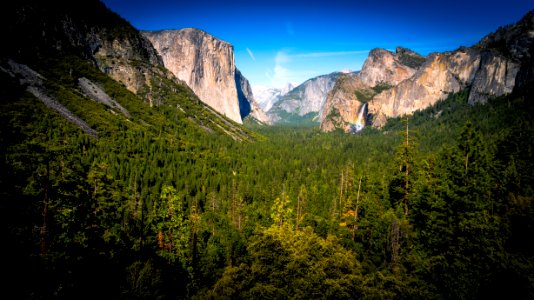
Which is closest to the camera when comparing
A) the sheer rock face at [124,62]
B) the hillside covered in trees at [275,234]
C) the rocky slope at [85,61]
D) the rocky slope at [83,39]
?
the hillside covered in trees at [275,234]

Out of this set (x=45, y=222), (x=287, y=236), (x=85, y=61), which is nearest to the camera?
(x=45, y=222)

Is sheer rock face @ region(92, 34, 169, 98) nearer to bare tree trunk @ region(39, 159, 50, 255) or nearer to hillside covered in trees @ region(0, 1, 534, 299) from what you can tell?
hillside covered in trees @ region(0, 1, 534, 299)

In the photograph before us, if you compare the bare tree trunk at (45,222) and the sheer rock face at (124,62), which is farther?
the sheer rock face at (124,62)

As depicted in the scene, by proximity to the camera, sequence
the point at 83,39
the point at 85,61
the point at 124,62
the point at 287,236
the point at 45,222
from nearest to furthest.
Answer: the point at 45,222 → the point at 287,236 → the point at 85,61 → the point at 83,39 → the point at 124,62

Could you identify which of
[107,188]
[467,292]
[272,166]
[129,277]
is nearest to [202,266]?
[107,188]

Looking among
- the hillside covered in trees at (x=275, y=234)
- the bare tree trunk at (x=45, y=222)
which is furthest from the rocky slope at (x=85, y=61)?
the bare tree trunk at (x=45, y=222)

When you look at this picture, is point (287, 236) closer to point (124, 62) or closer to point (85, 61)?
point (85, 61)

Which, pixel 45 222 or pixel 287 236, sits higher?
pixel 45 222

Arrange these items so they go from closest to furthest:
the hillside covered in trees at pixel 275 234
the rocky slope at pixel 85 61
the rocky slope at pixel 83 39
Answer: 1. the hillside covered in trees at pixel 275 234
2. the rocky slope at pixel 85 61
3. the rocky slope at pixel 83 39

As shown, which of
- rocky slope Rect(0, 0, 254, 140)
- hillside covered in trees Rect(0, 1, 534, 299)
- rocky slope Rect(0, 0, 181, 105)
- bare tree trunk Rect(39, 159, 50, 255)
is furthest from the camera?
rocky slope Rect(0, 0, 181, 105)

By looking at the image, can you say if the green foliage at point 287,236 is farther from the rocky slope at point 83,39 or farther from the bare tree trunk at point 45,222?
the rocky slope at point 83,39

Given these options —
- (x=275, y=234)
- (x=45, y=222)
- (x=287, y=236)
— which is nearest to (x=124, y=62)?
(x=45, y=222)

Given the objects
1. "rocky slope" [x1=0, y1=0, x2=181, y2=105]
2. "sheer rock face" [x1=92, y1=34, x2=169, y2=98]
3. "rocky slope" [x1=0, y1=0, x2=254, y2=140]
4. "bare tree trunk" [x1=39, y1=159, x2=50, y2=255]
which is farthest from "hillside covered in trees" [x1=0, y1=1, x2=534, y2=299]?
"sheer rock face" [x1=92, y1=34, x2=169, y2=98]
